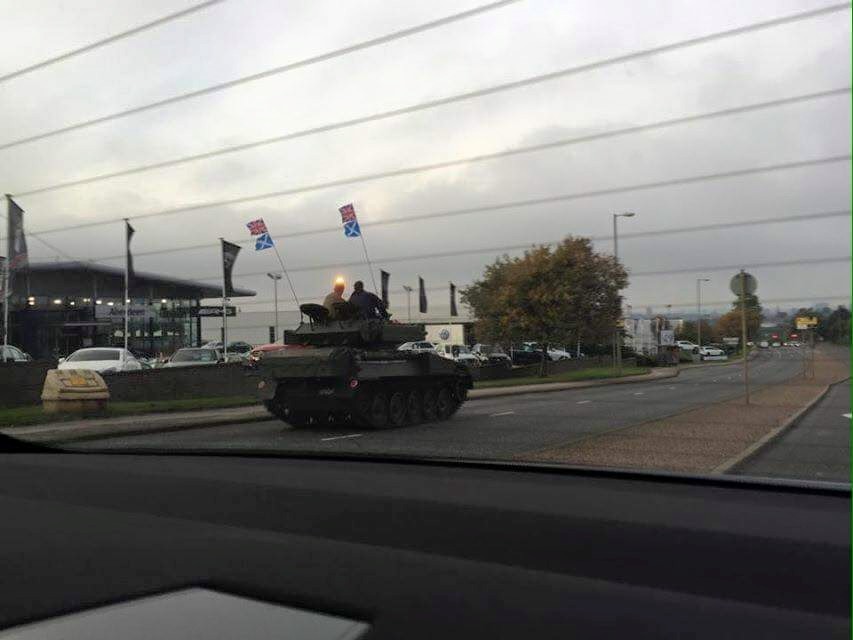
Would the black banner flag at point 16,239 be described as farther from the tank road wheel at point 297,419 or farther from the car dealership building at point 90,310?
the tank road wheel at point 297,419

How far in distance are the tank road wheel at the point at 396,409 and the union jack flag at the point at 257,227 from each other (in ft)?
3.41

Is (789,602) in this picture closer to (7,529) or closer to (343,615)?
(343,615)

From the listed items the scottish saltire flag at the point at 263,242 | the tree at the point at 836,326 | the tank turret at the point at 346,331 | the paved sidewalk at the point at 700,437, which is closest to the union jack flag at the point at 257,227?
the scottish saltire flag at the point at 263,242

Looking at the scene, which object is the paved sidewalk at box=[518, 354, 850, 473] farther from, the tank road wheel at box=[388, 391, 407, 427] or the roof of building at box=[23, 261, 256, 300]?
the roof of building at box=[23, 261, 256, 300]

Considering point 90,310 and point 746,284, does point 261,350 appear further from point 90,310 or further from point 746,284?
point 746,284

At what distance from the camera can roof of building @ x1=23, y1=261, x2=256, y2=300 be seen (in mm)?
3629

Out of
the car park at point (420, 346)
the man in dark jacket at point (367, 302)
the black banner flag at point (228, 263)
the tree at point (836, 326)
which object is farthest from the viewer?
the car park at point (420, 346)

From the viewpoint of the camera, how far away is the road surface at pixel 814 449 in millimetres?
1832

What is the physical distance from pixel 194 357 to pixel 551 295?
1.98m

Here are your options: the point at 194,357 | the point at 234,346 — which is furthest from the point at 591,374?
the point at 194,357

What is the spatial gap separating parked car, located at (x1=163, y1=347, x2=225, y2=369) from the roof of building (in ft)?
1.05

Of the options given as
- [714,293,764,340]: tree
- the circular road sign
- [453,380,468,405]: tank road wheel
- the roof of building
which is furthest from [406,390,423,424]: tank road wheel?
the circular road sign

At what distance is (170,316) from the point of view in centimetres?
372

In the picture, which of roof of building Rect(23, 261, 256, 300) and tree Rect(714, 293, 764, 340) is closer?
tree Rect(714, 293, 764, 340)
